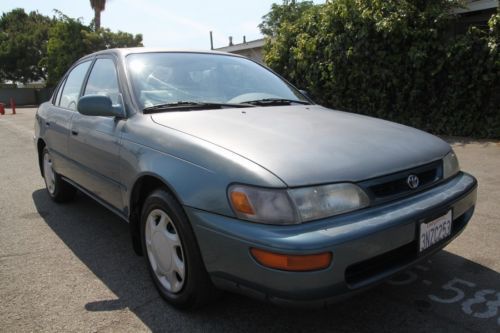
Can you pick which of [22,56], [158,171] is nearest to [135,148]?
[158,171]

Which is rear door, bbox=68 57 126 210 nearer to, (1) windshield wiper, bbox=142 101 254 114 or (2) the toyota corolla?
(2) the toyota corolla

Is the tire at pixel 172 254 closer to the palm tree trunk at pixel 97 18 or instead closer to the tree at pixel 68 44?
the tree at pixel 68 44

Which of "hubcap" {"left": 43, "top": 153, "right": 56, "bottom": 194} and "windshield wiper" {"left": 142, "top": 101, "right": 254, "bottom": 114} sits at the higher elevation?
"windshield wiper" {"left": 142, "top": 101, "right": 254, "bottom": 114}

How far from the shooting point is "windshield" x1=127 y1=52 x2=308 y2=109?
3.04 metres

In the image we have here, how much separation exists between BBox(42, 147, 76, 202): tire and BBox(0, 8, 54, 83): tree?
3650cm

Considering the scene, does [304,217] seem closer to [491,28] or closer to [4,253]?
[4,253]

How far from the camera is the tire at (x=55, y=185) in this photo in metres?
4.59

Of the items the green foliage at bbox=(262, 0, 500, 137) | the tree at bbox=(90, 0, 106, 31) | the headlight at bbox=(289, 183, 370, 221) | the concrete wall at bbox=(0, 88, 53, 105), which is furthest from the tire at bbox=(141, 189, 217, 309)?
the concrete wall at bbox=(0, 88, 53, 105)

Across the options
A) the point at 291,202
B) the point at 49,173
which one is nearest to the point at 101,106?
the point at 291,202

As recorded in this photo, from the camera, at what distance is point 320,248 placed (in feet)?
6.10

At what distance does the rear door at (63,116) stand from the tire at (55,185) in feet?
0.65

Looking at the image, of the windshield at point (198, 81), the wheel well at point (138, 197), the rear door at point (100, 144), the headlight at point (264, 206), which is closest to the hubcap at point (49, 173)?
the rear door at point (100, 144)

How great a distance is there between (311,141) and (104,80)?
1.99 metres

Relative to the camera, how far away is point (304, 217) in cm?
196
